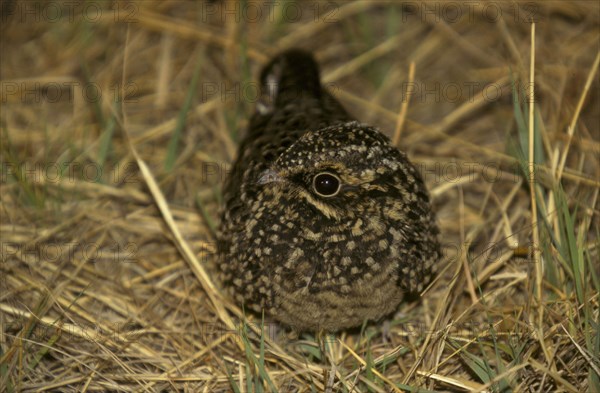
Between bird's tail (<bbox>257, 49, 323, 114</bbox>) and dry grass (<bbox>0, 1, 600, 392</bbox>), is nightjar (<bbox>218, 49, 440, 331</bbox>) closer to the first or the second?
dry grass (<bbox>0, 1, 600, 392</bbox>)

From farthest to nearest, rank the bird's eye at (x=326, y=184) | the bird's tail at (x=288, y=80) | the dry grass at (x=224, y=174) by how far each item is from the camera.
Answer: the bird's tail at (x=288, y=80) → the dry grass at (x=224, y=174) → the bird's eye at (x=326, y=184)

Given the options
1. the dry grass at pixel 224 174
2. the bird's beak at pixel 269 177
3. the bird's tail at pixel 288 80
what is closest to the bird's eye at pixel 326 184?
the bird's beak at pixel 269 177

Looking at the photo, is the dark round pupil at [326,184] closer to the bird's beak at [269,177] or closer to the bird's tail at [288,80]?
the bird's beak at [269,177]

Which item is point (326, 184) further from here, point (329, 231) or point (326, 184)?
point (329, 231)

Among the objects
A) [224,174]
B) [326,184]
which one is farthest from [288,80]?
[326,184]

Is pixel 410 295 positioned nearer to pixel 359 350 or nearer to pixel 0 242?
pixel 359 350

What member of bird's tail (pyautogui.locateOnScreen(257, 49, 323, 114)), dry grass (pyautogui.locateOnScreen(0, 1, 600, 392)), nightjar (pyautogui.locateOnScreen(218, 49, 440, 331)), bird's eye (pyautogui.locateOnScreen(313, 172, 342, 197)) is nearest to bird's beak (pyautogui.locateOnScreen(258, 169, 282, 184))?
nightjar (pyautogui.locateOnScreen(218, 49, 440, 331))

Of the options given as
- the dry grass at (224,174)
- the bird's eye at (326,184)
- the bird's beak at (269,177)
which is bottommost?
the dry grass at (224,174)

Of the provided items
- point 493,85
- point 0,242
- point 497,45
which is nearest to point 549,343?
point 493,85
